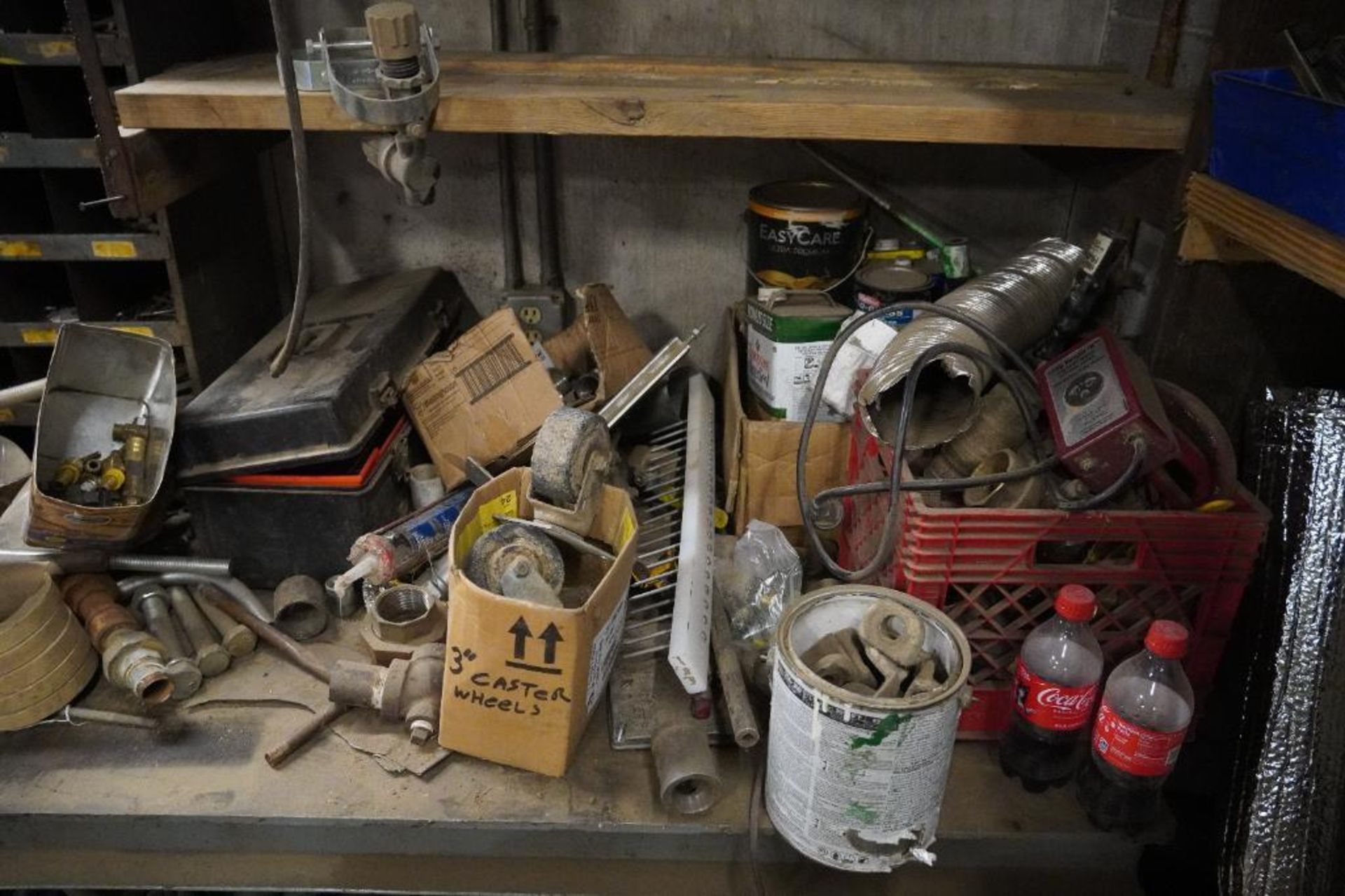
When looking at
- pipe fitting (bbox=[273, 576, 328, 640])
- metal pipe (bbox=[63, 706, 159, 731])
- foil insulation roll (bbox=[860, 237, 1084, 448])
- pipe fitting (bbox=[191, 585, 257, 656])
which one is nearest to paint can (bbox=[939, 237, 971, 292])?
foil insulation roll (bbox=[860, 237, 1084, 448])

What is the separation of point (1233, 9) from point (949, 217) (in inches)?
29.1

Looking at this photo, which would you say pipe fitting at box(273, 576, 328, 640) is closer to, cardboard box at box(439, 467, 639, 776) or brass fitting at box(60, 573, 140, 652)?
brass fitting at box(60, 573, 140, 652)

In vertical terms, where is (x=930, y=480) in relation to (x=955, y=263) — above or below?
below

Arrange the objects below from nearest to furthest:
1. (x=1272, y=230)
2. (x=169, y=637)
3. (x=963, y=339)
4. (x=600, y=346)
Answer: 1. (x=1272, y=230)
2. (x=963, y=339)
3. (x=169, y=637)
4. (x=600, y=346)

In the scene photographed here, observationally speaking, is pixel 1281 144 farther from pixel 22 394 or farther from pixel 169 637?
pixel 22 394

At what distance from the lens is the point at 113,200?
140cm

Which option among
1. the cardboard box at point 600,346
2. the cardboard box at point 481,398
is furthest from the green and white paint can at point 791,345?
the cardboard box at point 481,398

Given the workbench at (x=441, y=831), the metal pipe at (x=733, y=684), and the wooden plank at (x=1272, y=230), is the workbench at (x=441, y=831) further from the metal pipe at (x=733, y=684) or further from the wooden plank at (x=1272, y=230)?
the wooden plank at (x=1272, y=230)

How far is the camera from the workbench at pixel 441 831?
1.15 m

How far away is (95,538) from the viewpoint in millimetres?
1371

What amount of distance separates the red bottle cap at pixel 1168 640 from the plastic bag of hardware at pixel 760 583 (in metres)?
0.52

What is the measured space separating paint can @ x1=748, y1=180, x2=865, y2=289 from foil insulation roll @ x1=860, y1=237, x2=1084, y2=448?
0.29 meters

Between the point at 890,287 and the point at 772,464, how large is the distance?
377 mm

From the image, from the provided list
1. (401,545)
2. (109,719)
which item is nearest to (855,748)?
(401,545)
